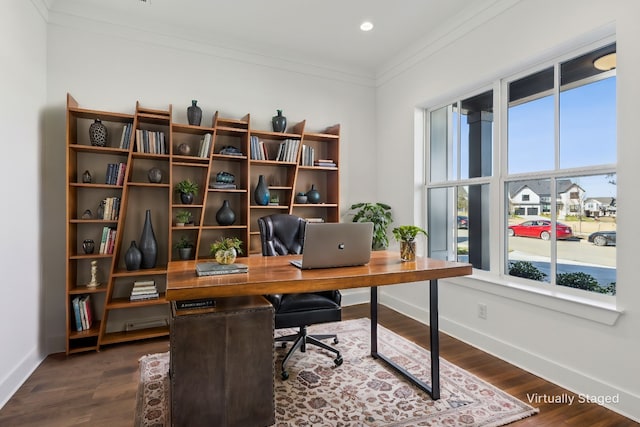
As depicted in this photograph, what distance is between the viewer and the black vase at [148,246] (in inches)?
117

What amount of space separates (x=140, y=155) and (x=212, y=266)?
164 centimetres

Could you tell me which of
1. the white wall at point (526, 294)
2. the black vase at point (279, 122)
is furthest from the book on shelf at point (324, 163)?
the white wall at point (526, 294)

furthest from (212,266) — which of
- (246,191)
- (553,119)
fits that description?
(553,119)

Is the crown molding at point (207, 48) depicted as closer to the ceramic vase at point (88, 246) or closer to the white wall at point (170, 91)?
the white wall at point (170, 91)

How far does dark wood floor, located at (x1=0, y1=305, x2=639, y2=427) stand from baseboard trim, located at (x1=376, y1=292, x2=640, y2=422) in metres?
0.05

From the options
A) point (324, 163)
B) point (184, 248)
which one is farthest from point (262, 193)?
point (184, 248)

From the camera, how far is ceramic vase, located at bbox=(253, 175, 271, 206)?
3447 mm

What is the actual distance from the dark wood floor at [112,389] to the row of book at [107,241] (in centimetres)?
79

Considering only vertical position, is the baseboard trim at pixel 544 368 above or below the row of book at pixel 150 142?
below

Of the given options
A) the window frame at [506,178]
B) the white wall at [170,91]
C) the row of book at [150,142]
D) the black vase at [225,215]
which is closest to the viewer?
the window frame at [506,178]

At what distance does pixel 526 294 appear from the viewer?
245cm

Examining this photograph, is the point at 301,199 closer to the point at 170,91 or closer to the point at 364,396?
the point at 170,91

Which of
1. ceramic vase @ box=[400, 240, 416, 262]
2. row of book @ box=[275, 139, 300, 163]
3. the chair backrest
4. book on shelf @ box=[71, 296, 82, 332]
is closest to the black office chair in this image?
the chair backrest

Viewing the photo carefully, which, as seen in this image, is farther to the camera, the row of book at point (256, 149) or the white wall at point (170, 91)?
the row of book at point (256, 149)
